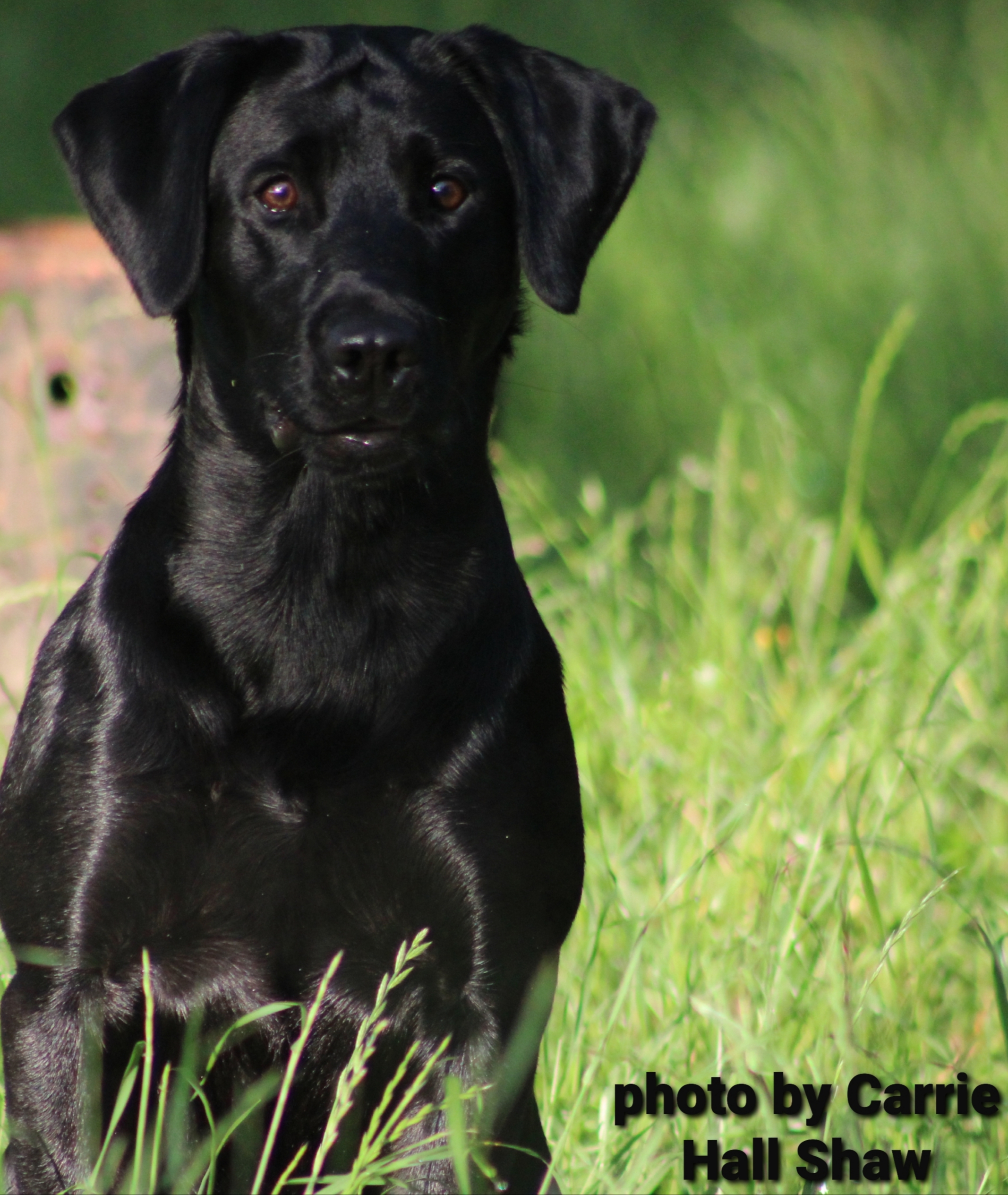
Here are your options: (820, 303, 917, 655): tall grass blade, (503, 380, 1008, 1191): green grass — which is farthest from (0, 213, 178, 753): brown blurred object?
(820, 303, 917, 655): tall grass blade

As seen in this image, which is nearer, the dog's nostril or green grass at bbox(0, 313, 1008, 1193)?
the dog's nostril

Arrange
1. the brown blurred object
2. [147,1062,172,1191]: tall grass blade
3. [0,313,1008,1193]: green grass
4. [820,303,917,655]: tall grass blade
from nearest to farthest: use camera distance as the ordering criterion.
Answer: [147,1062,172,1191]: tall grass blade, [0,313,1008,1193]: green grass, [820,303,917,655]: tall grass blade, the brown blurred object

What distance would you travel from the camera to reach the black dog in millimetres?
2246

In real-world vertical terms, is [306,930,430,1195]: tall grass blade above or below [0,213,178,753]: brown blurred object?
below

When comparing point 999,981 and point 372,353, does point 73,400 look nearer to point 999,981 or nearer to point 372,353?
point 372,353

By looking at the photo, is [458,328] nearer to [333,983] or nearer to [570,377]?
[333,983]

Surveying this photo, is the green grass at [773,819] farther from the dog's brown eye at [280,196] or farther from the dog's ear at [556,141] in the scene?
the dog's brown eye at [280,196]

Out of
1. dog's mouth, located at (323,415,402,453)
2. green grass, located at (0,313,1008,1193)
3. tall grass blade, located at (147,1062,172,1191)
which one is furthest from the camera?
green grass, located at (0,313,1008,1193)

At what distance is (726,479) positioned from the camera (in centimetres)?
411

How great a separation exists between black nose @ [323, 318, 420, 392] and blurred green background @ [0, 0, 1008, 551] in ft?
7.31

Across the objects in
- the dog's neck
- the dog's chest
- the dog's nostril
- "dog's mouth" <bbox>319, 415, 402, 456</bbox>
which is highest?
the dog's nostril

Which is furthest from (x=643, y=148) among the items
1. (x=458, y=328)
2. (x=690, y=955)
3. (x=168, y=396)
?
(x=168, y=396)

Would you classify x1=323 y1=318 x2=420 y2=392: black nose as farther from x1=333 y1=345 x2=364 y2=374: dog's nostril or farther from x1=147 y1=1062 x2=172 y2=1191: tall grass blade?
x1=147 y1=1062 x2=172 y2=1191: tall grass blade

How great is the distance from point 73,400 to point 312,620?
1892 millimetres
